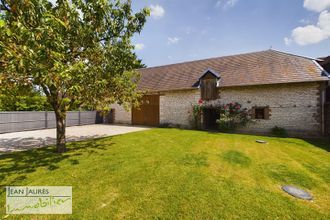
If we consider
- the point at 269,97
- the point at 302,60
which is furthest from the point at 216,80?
the point at 302,60

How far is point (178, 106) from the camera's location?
15.7m

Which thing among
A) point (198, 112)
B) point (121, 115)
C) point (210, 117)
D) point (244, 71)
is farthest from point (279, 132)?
point (121, 115)

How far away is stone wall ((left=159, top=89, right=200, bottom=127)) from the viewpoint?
49.4 ft

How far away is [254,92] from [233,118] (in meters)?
2.45

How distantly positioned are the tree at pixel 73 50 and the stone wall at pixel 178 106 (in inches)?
304

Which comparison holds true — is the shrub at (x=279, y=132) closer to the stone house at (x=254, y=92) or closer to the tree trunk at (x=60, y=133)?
the stone house at (x=254, y=92)

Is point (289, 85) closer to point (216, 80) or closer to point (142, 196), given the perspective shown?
point (216, 80)

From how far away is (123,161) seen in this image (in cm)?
599

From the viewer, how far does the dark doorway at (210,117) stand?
1472 centimetres

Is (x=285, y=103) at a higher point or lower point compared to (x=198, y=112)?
higher

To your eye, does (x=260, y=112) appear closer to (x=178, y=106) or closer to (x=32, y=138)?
(x=178, y=106)

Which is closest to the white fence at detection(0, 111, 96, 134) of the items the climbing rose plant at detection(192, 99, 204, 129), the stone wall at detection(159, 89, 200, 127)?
the stone wall at detection(159, 89, 200, 127)

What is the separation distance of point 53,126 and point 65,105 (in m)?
10.7

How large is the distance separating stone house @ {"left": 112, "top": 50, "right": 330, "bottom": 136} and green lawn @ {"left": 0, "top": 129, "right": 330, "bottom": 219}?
4586 millimetres
